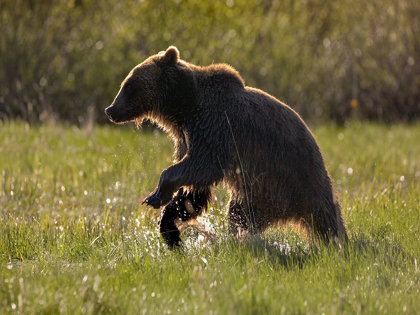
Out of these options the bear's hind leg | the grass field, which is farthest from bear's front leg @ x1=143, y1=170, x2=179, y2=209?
the bear's hind leg

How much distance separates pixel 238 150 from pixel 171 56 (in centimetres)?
94

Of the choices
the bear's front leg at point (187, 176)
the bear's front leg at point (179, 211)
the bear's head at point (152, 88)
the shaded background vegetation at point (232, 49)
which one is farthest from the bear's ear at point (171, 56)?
the shaded background vegetation at point (232, 49)

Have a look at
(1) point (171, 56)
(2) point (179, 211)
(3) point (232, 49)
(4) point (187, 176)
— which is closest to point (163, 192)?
(4) point (187, 176)

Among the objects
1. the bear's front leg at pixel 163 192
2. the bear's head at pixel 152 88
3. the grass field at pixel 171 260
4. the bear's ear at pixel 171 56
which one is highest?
the bear's ear at pixel 171 56

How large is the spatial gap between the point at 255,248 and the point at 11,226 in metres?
1.92

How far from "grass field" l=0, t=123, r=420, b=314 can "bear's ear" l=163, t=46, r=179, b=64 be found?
1.24 meters

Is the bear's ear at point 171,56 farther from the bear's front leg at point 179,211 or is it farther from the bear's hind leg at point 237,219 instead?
the bear's hind leg at point 237,219

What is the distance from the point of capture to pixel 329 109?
13.9 meters

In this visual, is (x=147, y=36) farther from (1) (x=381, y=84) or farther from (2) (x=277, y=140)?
(2) (x=277, y=140)

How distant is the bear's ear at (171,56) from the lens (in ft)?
18.0

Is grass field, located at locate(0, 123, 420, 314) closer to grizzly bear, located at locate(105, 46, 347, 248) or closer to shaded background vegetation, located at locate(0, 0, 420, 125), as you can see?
grizzly bear, located at locate(105, 46, 347, 248)

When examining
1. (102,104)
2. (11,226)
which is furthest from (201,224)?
(102,104)

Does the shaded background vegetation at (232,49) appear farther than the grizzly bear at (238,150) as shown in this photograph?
Yes

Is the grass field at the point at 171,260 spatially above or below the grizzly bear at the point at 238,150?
below
